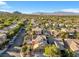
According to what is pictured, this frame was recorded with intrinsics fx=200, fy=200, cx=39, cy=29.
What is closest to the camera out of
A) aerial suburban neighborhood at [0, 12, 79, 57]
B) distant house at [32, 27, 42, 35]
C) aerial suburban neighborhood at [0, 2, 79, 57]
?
aerial suburban neighborhood at [0, 2, 79, 57]

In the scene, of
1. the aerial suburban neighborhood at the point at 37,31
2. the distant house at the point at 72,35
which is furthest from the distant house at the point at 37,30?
the distant house at the point at 72,35

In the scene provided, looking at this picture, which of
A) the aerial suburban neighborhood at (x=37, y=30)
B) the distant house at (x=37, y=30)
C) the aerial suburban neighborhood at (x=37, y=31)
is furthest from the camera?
the distant house at (x=37, y=30)

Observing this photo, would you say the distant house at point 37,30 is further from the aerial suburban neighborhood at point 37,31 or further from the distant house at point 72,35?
the distant house at point 72,35

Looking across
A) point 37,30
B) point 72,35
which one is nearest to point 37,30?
point 37,30

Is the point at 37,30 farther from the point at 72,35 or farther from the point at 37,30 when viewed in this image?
the point at 72,35

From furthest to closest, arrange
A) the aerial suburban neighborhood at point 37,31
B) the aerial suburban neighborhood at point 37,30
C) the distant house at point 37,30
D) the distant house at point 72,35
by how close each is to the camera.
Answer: the distant house at point 37,30 < the distant house at point 72,35 < the aerial suburban neighborhood at point 37,30 < the aerial suburban neighborhood at point 37,31

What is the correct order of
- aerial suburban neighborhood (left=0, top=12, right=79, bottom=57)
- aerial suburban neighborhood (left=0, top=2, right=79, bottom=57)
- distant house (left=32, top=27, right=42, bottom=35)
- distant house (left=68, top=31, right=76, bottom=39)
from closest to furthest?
aerial suburban neighborhood (left=0, top=2, right=79, bottom=57)
aerial suburban neighborhood (left=0, top=12, right=79, bottom=57)
distant house (left=68, top=31, right=76, bottom=39)
distant house (left=32, top=27, right=42, bottom=35)

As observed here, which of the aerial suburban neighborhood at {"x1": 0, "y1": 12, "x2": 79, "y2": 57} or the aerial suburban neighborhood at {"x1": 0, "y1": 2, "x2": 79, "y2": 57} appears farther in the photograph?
the aerial suburban neighborhood at {"x1": 0, "y1": 12, "x2": 79, "y2": 57}

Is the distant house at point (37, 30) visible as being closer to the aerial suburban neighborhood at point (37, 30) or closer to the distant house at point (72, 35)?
the aerial suburban neighborhood at point (37, 30)

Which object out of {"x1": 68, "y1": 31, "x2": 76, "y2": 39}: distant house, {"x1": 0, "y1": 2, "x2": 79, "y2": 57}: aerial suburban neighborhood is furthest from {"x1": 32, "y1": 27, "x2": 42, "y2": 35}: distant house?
{"x1": 68, "y1": 31, "x2": 76, "y2": 39}: distant house

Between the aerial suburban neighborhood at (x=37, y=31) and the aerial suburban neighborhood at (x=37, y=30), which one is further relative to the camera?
the aerial suburban neighborhood at (x=37, y=30)

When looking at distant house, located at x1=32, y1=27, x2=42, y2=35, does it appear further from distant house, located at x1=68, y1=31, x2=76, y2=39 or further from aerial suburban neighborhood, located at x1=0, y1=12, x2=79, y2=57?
distant house, located at x1=68, y1=31, x2=76, y2=39
